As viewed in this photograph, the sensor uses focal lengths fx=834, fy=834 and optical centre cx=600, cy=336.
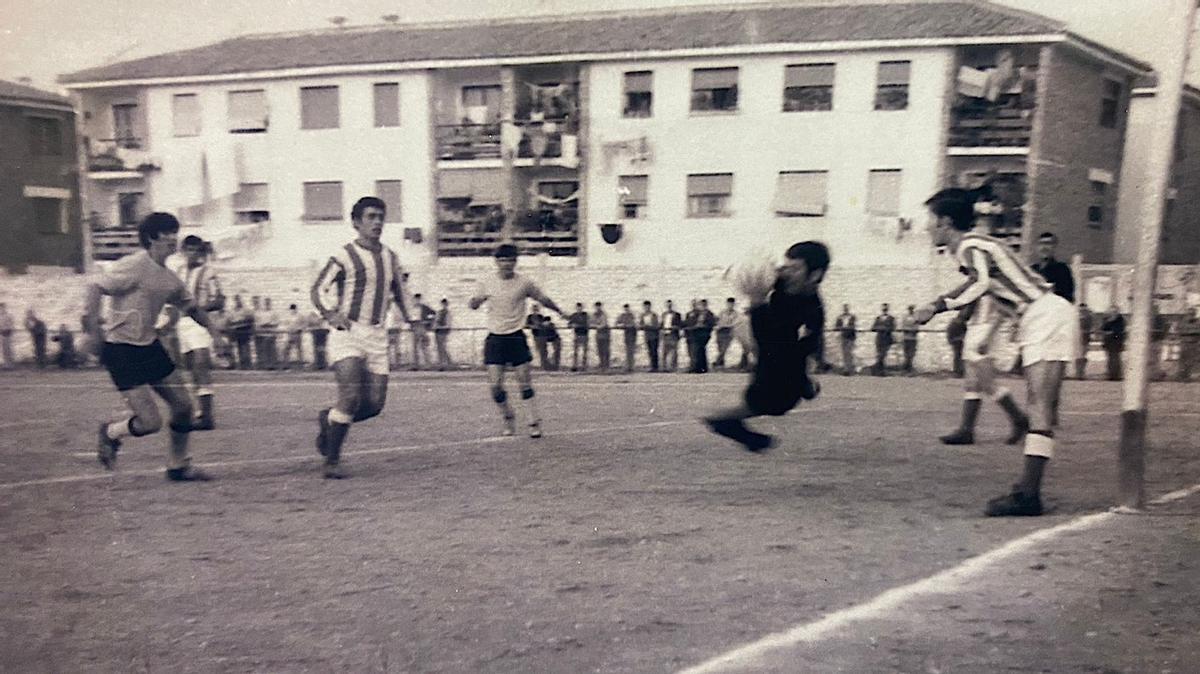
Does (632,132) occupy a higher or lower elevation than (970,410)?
higher

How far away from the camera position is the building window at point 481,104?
6.72 feet

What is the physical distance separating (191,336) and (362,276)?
523mm

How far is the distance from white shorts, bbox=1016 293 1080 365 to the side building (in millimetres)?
2423

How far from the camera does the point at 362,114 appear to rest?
2.07m

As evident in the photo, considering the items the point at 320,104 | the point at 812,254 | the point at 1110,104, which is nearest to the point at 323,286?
the point at 320,104

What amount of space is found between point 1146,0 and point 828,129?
86cm

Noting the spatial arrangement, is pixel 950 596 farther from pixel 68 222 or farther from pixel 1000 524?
pixel 68 222

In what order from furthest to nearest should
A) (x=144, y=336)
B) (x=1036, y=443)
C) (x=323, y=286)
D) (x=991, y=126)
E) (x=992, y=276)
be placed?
(x=144, y=336)
(x=323, y=286)
(x=1036, y=443)
(x=992, y=276)
(x=991, y=126)

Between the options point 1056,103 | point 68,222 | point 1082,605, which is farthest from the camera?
point 68,222

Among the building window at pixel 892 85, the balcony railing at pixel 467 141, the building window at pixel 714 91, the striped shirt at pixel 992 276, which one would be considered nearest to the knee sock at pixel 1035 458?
the striped shirt at pixel 992 276

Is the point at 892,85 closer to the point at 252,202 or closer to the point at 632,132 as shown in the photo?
the point at 632,132

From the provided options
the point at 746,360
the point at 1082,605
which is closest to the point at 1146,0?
the point at 746,360

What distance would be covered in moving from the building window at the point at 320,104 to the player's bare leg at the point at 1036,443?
1.84 m

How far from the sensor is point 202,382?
2.29 meters
